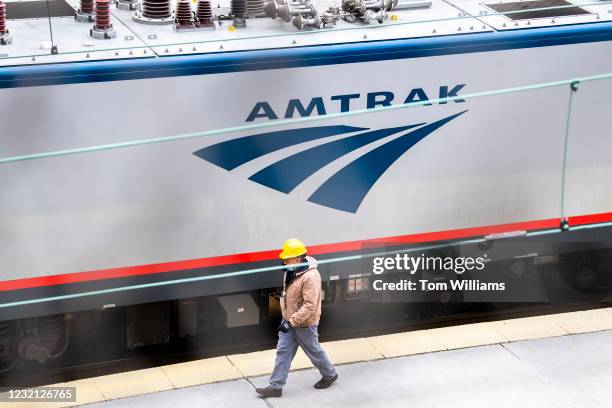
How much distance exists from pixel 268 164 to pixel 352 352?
1750mm

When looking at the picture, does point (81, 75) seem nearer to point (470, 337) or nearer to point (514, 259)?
point (470, 337)

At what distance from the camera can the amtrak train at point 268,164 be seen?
930 centimetres

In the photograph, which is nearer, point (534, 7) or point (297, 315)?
point (297, 315)

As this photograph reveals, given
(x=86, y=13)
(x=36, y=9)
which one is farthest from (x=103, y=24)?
(x=36, y=9)

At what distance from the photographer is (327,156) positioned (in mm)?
10203

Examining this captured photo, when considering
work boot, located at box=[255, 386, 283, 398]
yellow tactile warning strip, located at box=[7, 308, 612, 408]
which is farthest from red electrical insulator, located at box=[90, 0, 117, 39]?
work boot, located at box=[255, 386, 283, 398]

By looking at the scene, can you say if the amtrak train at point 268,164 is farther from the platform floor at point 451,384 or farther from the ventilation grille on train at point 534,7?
the platform floor at point 451,384

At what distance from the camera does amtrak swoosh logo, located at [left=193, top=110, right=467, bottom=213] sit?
9.90 metres

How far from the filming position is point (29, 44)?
9.44m

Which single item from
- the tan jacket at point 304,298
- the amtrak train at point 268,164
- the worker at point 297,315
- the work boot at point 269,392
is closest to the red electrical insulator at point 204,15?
the amtrak train at point 268,164

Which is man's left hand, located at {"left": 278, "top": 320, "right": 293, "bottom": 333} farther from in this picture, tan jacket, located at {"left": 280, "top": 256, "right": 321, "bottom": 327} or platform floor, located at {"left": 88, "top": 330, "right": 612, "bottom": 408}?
platform floor, located at {"left": 88, "top": 330, "right": 612, "bottom": 408}

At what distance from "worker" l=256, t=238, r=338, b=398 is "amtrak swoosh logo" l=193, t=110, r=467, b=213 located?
119 cm

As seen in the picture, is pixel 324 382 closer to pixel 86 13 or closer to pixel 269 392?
pixel 269 392

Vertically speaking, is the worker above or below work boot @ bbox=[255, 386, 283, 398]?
above
